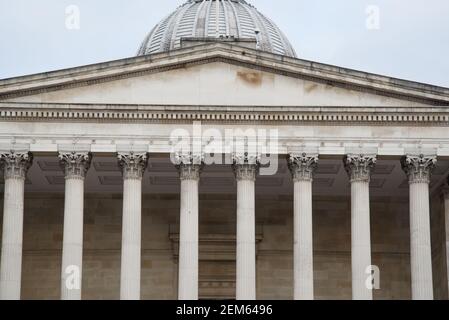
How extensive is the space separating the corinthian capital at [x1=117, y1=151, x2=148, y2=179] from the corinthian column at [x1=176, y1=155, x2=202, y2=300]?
147 centimetres

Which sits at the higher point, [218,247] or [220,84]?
[220,84]

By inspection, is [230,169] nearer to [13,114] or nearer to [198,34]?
[13,114]

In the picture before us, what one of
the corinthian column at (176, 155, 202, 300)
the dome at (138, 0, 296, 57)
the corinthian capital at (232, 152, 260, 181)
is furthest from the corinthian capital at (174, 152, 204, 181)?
the dome at (138, 0, 296, 57)

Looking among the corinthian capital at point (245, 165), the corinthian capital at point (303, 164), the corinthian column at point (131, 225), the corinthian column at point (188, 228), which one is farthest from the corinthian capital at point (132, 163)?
the corinthian capital at point (303, 164)

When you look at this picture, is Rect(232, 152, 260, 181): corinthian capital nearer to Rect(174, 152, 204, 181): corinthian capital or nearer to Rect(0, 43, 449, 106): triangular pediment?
Rect(174, 152, 204, 181): corinthian capital

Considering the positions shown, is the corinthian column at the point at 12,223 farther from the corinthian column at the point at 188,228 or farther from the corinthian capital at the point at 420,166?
the corinthian capital at the point at 420,166

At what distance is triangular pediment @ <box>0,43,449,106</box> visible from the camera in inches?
1874

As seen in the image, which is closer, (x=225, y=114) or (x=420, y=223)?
(x=420, y=223)

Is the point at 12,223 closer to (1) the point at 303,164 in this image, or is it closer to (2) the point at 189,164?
(2) the point at 189,164

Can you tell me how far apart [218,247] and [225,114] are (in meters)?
8.30

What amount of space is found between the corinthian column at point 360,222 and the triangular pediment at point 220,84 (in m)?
2.51

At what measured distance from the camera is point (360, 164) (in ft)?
155

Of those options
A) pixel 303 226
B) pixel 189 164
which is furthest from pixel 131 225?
pixel 303 226
